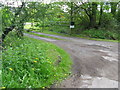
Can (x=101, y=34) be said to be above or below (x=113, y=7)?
below

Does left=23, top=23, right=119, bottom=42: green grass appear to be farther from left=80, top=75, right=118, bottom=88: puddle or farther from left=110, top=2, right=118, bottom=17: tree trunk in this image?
left=80, top=75, right=118, bottom=88: puddle

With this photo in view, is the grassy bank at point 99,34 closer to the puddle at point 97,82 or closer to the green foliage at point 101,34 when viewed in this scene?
the green foliage at point 101,34

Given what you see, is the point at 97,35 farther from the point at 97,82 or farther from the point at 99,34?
the point at 97,82

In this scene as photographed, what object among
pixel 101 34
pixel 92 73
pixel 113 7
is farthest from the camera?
pixel 113 7

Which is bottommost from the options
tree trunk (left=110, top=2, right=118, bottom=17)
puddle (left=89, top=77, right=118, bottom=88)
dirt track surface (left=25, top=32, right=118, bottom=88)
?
puddle (left=89, top=77, right=118, bottom=88)

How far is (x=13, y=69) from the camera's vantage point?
3.85m

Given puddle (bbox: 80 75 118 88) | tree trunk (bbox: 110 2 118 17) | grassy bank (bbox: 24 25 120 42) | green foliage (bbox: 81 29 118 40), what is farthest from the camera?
tree trunk (bbox: 110 2 118 17)

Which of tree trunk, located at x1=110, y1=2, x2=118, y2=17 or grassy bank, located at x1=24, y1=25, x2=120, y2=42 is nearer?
grassy bank, located at x1=24, y1=25, x2=120, y2=42

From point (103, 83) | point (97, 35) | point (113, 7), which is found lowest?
point (103, 83)

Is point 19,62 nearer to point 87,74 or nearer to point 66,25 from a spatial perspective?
point 87,74

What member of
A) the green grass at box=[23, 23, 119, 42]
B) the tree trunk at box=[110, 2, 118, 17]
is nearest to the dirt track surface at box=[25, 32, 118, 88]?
the green grass at box=[23, 23, 119, 42]

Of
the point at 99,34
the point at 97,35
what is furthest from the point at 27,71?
the point at 99,34

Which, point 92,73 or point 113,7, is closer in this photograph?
point 92,73

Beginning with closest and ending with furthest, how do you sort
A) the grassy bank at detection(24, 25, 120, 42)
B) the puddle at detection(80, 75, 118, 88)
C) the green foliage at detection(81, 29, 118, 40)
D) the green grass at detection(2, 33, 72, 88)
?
the green grass at detection(2, 33, 72, 88) < the puddle at detection(80, 75, 118, 88) < the grassy bank at detection(24, 25, 120, 42) < the green foliage at detection(81, 29, 118, 40)
